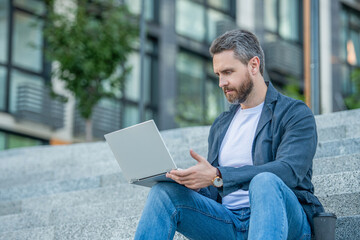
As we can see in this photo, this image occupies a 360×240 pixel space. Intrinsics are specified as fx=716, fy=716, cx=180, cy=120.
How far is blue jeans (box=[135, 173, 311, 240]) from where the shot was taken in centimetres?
358

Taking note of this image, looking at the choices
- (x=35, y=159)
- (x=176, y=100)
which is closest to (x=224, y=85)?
(x=35, y=159)

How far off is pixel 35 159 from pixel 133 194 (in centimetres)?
264

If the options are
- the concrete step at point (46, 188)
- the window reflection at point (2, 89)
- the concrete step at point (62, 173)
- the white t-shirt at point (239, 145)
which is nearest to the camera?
the white t-shirt at point (239, 145)

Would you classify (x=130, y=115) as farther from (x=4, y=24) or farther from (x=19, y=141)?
(x=4, y=24)

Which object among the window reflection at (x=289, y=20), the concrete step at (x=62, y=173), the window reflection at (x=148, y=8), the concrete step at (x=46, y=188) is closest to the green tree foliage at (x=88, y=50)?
the window reflection at (x=148, y=8)

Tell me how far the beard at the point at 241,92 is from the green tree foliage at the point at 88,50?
9.29 metres

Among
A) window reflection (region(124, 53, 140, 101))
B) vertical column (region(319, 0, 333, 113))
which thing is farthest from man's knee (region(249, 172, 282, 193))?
vertical column (region(319, 0, 333, 113))

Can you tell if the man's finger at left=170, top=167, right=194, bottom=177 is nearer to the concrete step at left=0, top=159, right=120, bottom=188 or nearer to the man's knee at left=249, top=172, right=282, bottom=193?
the man's knee at left=249, top=172, right=282, bottom=193

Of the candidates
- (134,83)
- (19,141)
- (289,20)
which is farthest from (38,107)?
(289,20)

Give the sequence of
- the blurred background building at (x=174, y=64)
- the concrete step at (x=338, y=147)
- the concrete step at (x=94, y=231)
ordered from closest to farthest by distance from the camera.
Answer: the concrete step at (x=94, y=231)
the concrete step at (x=338, y=147)
the blurred background building at (x=174, y=64)

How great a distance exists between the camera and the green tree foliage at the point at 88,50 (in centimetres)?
1364

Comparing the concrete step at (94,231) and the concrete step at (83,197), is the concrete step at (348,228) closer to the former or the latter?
the concrete step at (94,231)

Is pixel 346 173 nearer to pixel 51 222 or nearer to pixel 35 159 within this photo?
pixel 51 222

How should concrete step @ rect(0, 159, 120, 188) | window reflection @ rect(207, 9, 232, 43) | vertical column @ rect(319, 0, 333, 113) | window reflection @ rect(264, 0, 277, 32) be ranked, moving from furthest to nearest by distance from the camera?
window reflection @ rect(264, 0, 277, 32) < vertical column @ rect(319, 0, 333, 113) < window reflection @ rect(207, 9, 232, 43) < concrete step @ rect(0, 159, 120, 188)
